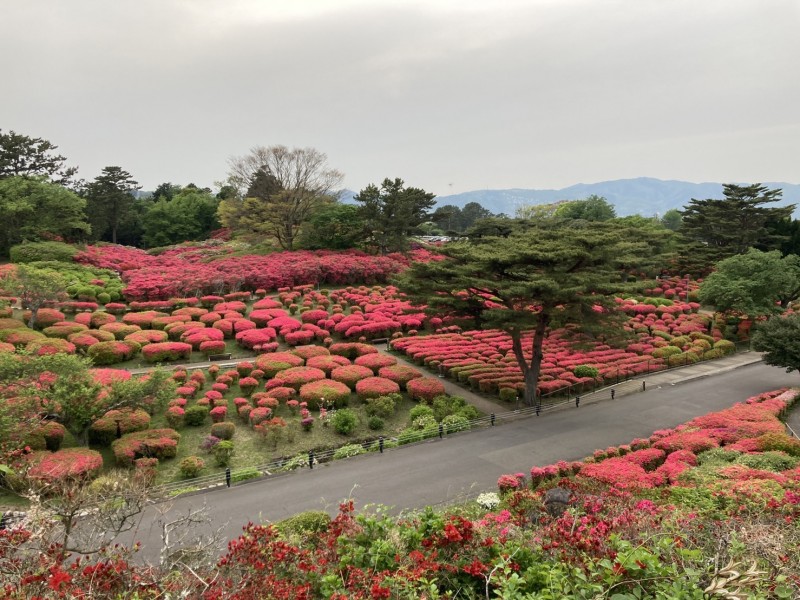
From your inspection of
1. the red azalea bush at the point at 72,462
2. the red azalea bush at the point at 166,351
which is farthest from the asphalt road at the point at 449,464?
the red azalea bush at the point at 166,351

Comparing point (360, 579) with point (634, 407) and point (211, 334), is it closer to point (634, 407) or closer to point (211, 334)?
point (634, 407)

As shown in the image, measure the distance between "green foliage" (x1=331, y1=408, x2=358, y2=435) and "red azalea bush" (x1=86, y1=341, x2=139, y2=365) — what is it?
34.0 feet

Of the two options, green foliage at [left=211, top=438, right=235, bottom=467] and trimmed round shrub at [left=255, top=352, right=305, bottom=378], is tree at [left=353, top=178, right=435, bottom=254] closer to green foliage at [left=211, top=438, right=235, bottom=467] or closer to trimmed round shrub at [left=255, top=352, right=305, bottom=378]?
trimmed round shrub at [left=255, top=352, right=305, bottom=378]

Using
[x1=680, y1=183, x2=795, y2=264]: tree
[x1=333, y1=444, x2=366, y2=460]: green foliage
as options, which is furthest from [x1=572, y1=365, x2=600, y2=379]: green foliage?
[x1=680, y1=183, x2=795, y2=264]: tree

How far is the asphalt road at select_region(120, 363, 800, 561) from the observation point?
36.4ft


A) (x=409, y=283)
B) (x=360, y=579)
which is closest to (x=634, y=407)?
(x=409, y=283)

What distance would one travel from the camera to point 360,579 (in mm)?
4629

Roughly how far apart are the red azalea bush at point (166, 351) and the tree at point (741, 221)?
37.0 metres

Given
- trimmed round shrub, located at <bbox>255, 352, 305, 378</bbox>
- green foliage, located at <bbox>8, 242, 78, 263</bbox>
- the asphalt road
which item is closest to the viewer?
the asphalt road

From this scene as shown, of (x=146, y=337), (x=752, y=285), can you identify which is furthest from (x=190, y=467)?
(x=752, y=285)

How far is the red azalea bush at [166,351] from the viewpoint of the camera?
814 inches

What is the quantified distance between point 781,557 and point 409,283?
1524 centimetres

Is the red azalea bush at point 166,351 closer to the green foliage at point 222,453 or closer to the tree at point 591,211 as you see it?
the green foliage at point 222,453

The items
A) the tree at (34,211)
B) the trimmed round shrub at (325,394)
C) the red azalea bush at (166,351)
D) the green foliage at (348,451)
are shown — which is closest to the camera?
the green foliage at (348,451)
